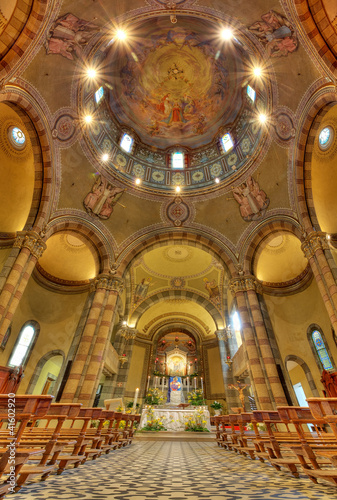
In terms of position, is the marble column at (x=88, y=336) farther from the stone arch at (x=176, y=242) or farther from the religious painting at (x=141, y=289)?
the religious painting at (x=141, y=289)

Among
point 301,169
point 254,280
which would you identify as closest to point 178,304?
point 254,280

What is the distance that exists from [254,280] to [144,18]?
1305 centimetres

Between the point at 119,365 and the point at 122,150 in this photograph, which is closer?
the point at 122,150

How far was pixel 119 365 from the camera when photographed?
1723cm

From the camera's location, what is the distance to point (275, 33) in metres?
9.42

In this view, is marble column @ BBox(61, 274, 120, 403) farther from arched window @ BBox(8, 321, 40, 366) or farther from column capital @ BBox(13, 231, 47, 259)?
arched window @ BBox(8, 321, 40, 366)

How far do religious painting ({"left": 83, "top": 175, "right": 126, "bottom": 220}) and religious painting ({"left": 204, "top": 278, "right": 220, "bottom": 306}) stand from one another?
9346mm

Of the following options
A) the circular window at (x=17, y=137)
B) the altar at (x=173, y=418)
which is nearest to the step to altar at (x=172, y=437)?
the altar at (x=173, y=418)

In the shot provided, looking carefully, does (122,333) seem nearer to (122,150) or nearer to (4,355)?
(4,355)

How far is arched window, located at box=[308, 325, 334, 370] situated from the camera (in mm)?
12236

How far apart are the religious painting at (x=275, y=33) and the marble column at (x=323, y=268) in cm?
704

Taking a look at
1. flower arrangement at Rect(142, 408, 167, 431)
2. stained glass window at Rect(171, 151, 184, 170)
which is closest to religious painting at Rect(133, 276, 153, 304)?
stained glass window at Rect(171, 151, 184, 170)

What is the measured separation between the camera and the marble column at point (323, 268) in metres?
8.72

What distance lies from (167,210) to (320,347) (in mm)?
11080
